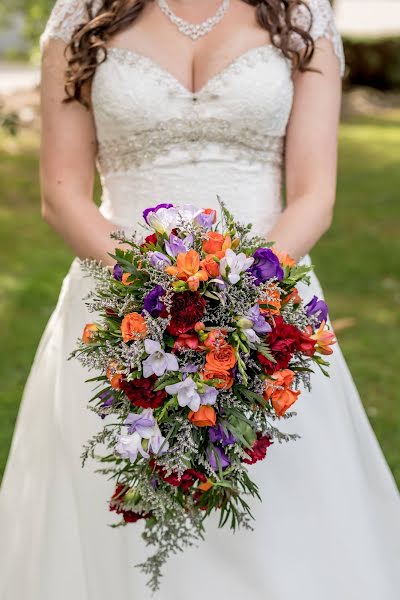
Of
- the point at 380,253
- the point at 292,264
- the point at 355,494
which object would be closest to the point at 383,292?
the point at 380,253

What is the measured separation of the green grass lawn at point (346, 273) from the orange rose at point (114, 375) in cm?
297

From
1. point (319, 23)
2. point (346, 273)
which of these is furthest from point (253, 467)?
point (346, 273)

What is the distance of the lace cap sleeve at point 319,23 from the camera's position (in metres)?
3.48

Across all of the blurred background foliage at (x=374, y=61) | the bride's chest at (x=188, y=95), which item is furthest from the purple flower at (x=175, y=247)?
the blurred background foliage at (x=374, y=61)

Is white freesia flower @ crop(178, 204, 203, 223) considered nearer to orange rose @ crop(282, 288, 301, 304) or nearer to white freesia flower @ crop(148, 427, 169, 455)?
orange rose @ crop(282, 288, 301, 304)

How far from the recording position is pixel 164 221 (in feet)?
8.84

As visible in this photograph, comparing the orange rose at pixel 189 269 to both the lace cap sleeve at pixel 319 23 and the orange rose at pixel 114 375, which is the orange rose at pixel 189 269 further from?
the lace cap sleeve at pixel 319 23

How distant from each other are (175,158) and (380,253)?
20.2 feet

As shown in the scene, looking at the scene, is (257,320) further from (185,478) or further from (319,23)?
(319,23)

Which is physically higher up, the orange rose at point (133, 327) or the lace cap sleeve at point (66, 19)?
the lace cap sleeve at point (66, 19)

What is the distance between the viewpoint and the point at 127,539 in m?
3.41

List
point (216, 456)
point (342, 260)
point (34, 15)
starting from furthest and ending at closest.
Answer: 1. point (342, 260)
2. point (34, 15)
3. point (216, 456)

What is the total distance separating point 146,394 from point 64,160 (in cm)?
115

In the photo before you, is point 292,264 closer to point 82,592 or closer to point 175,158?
point 175,158
